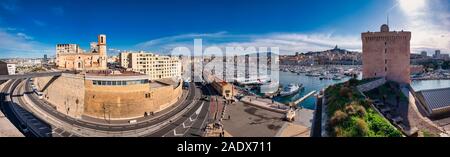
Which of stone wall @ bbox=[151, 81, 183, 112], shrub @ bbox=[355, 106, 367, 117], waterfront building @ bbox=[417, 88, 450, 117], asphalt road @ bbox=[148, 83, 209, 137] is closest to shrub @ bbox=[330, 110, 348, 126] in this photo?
shrub @ bbox=[355, 106, 367, 117]

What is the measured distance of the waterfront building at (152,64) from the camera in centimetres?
2275

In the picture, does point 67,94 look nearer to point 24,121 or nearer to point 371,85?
point 24,121

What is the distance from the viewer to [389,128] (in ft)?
16.1

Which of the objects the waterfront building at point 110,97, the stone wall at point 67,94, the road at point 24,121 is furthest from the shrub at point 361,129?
the stone wall at point 67,94

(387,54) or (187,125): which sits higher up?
(387,54)

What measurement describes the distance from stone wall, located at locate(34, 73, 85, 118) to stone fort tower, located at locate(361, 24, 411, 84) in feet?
40.6

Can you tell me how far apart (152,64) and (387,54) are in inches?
732

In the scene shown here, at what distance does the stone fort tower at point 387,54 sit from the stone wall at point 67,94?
12.4 meters

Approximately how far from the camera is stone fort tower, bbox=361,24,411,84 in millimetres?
10617

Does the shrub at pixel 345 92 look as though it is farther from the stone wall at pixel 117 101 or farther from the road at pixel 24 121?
the road at pixel 24 121

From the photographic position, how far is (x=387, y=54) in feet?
35.4

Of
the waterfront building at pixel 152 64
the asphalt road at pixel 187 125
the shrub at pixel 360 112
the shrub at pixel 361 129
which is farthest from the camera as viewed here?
the waterfront building at pixel 152 64

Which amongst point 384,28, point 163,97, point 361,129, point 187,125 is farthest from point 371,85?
point 163,97

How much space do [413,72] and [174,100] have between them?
2960 centimetres
